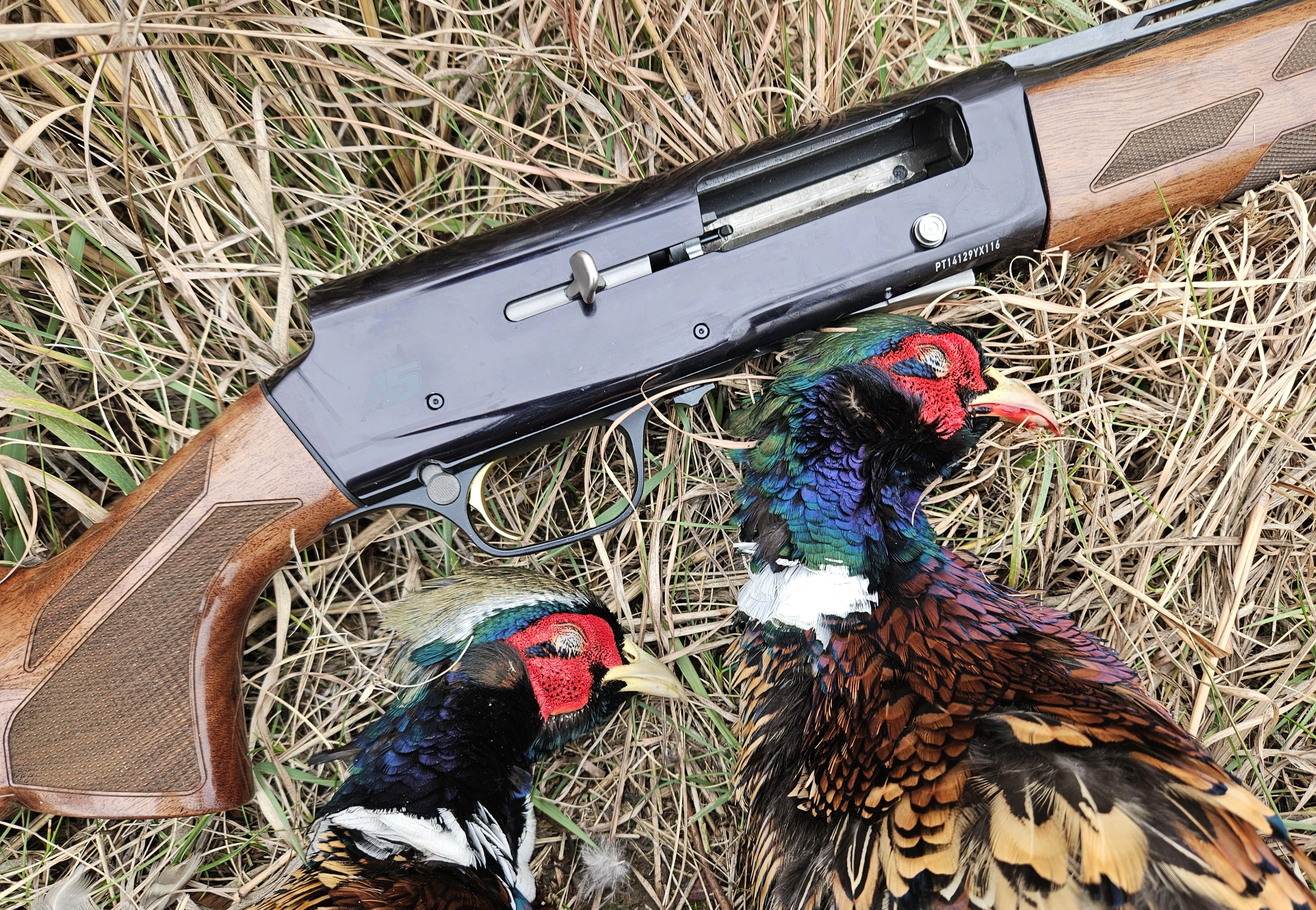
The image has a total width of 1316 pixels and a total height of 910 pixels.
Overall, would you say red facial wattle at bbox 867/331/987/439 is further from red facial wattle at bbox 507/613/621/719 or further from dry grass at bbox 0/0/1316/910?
red facial wattle at bbox 507/613/621/719

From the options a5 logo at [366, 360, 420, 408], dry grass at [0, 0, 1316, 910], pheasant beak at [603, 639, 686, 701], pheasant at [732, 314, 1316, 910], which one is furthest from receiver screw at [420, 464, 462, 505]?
pheasant at [732, 314, 1316, 910]

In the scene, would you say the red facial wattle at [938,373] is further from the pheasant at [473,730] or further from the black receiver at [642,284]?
the pheasant at [473,730]

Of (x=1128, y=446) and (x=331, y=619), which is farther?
(x=331, y=619)

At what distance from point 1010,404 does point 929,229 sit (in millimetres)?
481

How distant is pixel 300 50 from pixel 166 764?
203 cm

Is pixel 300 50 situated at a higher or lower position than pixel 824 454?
higher

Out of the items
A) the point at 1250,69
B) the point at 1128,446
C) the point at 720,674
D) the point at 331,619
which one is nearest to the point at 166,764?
the point at 331,619

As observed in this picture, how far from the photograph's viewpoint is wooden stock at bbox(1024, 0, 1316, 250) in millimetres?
2068

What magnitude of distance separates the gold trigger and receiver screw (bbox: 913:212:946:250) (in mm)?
1207

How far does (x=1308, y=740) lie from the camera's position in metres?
2.28

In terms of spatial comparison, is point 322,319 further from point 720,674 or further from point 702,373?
point 720,674

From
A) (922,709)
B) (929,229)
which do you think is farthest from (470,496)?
(929,229)

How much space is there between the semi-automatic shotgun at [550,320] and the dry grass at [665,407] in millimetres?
310

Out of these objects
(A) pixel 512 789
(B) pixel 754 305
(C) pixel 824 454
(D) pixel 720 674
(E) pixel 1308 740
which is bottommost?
(E) pixel 1308 740
